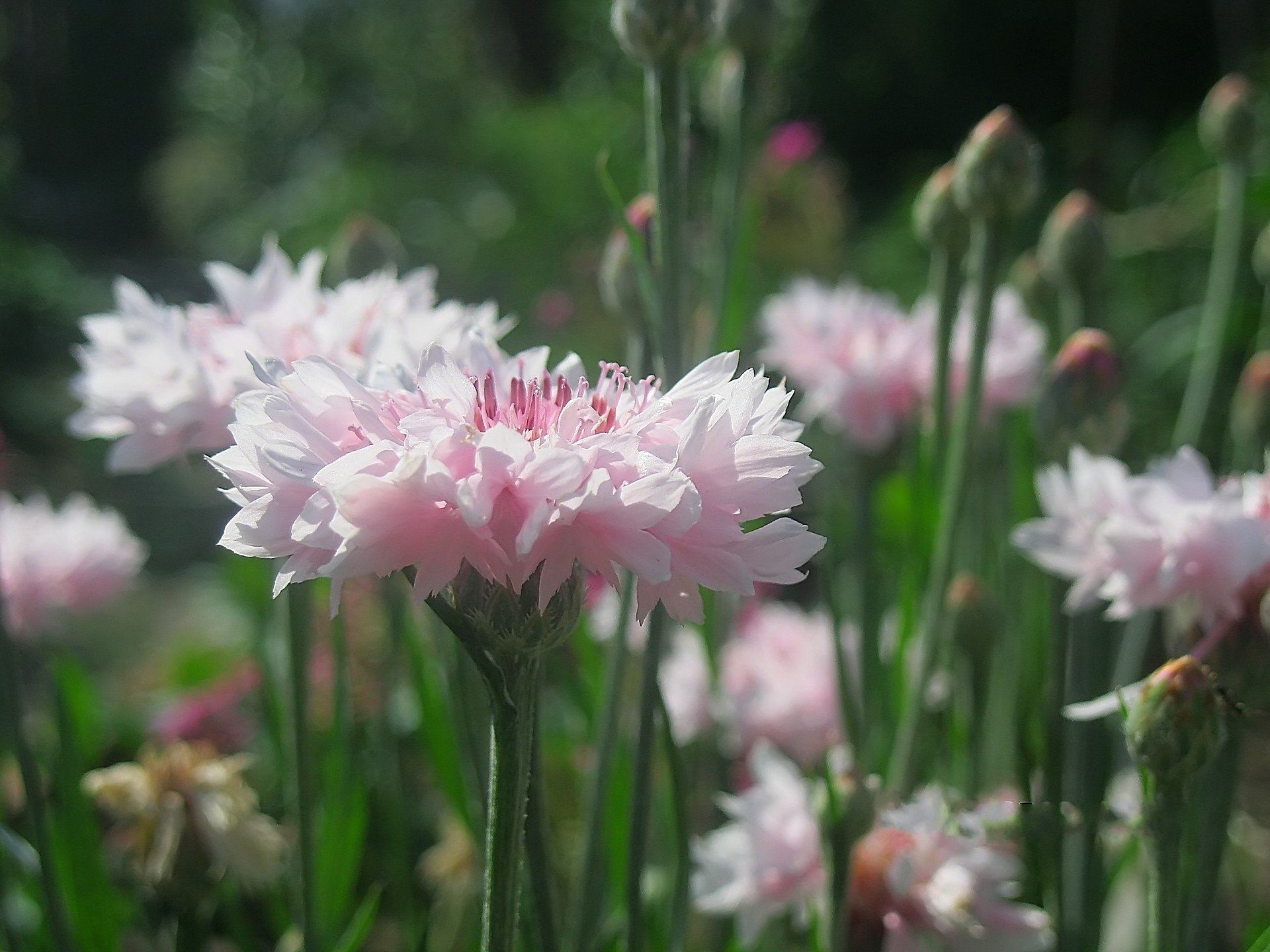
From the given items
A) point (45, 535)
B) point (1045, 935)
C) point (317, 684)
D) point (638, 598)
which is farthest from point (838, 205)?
point (638, 598)

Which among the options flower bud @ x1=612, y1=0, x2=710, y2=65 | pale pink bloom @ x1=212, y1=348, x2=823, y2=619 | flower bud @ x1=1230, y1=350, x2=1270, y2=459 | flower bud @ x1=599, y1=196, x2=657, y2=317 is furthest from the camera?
flower bud @ x1=1230, y1=350, x2=1270, y2=459

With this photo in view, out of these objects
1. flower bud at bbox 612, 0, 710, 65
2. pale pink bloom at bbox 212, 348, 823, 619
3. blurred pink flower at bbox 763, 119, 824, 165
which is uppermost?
blurred pink flower at bbox 763, 119, 824, 165

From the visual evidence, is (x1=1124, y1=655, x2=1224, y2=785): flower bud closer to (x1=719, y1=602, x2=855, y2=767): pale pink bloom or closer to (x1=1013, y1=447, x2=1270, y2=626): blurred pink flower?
(x1=1013, y1=447, x2=1270, y2=626): blurred pink flower

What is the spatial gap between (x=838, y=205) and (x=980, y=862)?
1.78m

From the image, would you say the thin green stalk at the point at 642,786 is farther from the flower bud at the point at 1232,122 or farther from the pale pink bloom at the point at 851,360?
the flower bud at the point at 1232,122

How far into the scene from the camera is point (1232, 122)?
2.64 feet

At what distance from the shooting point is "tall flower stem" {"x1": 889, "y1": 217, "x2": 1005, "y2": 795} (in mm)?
603

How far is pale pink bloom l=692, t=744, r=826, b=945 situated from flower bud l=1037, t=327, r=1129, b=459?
0.24m

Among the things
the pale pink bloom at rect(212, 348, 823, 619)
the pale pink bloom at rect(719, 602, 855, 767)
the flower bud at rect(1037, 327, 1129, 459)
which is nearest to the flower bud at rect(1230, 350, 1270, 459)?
the flower bud at rect(1037, 327, 1129, 459)

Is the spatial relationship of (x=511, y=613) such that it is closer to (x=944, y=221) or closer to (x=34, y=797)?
(x=34, y=797)

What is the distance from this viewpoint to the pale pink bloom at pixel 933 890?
0.49 metres

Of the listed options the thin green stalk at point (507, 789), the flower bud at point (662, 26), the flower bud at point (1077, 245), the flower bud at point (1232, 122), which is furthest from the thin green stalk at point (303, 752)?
the flower bud at point (1232, 122)

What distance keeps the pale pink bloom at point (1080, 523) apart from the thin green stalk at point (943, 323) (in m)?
0.11

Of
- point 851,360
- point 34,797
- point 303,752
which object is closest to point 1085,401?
point 851,360
